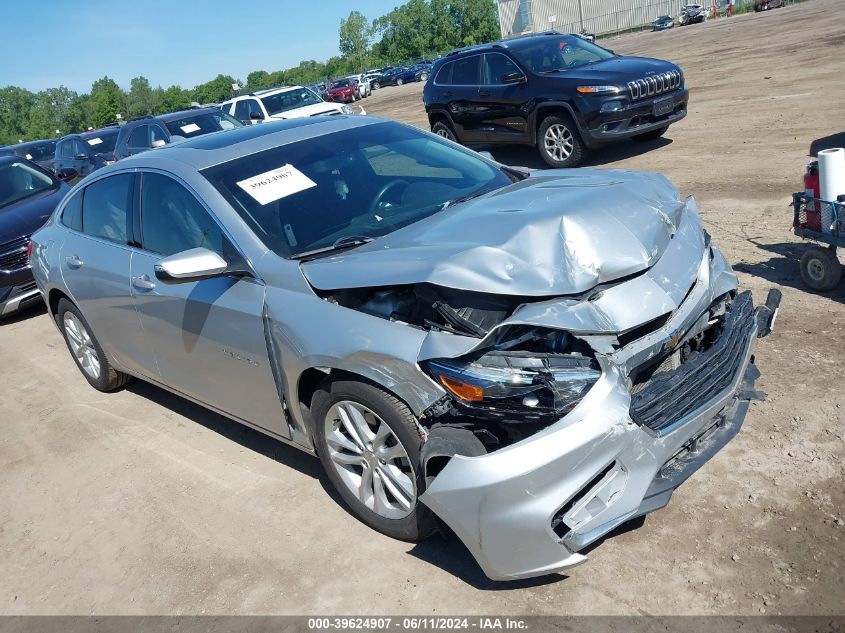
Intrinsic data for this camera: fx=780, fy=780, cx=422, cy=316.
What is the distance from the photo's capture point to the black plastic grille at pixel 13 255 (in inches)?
339

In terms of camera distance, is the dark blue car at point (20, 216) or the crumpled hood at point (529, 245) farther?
the dark blue car at point (20, 216)

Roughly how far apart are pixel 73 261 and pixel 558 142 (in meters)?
7.36

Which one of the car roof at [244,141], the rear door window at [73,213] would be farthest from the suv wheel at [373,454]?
the rear door window at [73,213]

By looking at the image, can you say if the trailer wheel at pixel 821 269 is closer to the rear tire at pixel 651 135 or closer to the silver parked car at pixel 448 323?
the silver parked car at pixel 448 323

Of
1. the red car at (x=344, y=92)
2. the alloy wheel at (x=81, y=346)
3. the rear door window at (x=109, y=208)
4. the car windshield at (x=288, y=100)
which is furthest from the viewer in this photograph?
the red car at (x=344, y=92)

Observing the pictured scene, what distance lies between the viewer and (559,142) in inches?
432

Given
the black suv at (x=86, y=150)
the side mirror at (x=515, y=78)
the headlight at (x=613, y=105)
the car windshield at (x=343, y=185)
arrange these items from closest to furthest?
the car windshield at (x=343, y=185) → the headlight at (x=613, y=105) → the side mirror at (x=515, y=78) → the black suv at (x=86, y=150)

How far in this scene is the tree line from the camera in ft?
358

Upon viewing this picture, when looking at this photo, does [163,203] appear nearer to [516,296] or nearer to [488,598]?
[516,296]

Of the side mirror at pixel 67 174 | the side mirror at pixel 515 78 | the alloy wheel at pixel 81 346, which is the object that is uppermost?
the side mirror at pixel 515 78

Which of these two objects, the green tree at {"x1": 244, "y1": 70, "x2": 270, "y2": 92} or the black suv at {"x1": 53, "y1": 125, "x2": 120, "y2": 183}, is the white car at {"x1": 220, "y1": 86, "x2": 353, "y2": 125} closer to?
the black suv at {"x1": 53, "y1": 125, "x2": 120, "y2": 183}

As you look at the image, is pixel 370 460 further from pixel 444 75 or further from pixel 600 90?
pixel 444 75

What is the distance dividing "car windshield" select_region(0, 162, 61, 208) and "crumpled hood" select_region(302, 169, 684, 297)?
791 cm

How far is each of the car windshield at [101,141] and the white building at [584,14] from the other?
187 feet
